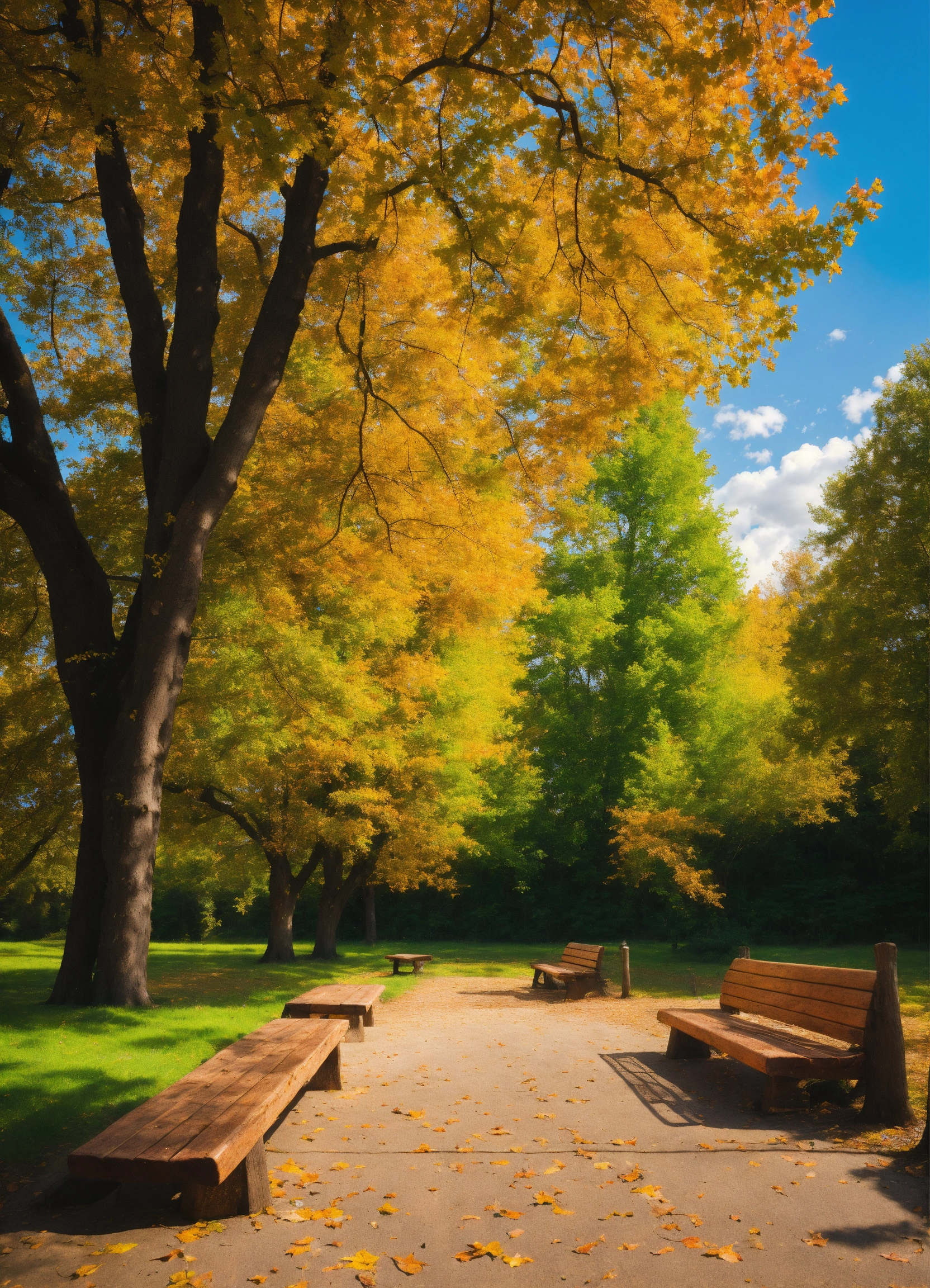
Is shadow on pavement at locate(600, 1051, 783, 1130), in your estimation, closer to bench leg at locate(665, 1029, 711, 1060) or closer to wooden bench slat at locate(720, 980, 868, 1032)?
bench leg at locate(665, 1029, 711, 1060)

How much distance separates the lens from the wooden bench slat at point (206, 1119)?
9.72ft

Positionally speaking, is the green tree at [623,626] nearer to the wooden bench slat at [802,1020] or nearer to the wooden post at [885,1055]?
the wooden bench slat at [802,1020]

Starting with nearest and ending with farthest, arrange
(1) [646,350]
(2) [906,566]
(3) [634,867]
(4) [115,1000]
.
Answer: (4) [115,1000] < (1) [646,350] < (2) [906,566] < (3) [634,867]

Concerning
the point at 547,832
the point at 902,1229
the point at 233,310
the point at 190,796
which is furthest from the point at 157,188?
→ the point at 547,832

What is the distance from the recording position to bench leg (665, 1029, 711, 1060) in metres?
6.70

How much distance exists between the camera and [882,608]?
1371cm

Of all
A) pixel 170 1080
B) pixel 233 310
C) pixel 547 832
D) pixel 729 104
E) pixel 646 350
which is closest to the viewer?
pixel 170 1080

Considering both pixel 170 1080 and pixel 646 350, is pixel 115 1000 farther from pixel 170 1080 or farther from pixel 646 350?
pixel 646 350

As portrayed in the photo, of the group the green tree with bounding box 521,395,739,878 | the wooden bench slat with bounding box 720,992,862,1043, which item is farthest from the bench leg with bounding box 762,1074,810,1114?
the green tree with bounding box 521,395,739,878

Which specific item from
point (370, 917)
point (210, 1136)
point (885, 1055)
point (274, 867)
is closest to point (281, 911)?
point (274, 867)

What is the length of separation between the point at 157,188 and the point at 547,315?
562 cm

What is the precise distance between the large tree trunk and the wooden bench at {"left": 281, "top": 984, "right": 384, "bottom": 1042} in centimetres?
874

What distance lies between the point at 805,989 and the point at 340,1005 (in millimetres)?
3815

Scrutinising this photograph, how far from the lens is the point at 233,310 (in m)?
9.88
